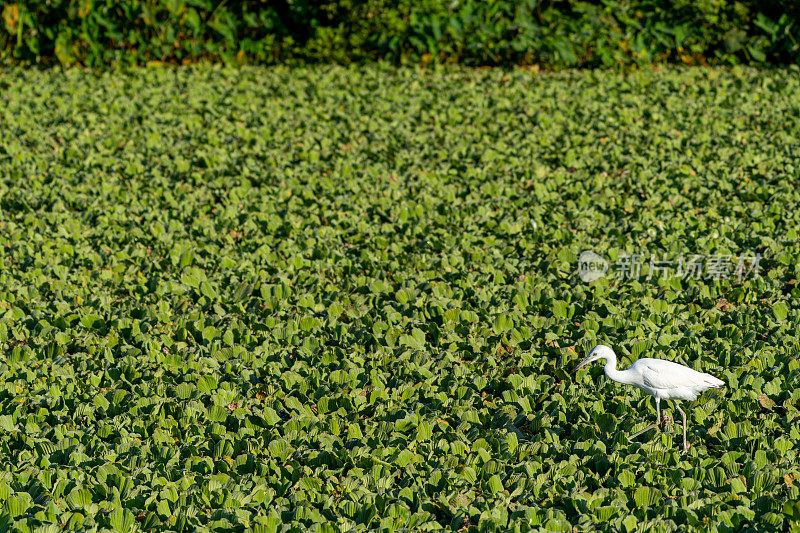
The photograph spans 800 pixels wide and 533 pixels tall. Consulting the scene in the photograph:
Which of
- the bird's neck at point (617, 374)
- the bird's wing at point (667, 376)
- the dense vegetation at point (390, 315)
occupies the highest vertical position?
the bird's wing at point (667, 376)

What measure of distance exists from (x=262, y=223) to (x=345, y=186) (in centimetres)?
83

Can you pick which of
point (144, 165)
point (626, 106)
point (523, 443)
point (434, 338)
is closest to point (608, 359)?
point (523, 443)

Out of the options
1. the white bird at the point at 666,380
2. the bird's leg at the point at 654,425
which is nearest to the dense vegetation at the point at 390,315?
the bird's leg at the point at 654,425

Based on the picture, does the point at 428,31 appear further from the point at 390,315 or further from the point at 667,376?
the point at 667,376

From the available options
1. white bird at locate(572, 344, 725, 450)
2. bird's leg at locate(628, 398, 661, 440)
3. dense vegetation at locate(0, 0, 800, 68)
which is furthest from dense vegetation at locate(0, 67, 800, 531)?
dense vegetation at locate(0, 0, 800, 68)

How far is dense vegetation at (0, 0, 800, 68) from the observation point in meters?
8.76

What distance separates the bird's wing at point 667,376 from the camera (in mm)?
2918

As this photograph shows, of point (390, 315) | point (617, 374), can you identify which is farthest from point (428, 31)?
point (617, 374)

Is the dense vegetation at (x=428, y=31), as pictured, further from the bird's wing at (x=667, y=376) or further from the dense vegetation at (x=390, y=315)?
the bird's wing at (x=667, y=376)

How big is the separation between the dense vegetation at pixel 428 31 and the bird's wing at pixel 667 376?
6.36m

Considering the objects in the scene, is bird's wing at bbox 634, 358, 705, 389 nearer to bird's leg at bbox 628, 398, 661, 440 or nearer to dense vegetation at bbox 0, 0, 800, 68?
bird's leg at bbox 628, 398, 661, 440

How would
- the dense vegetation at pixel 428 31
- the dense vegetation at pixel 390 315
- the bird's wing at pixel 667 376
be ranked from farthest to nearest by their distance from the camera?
1. the dense vegetation at pixel 428 31
2. the bird's wing at pixel 667 376
3. the dense vegetation at pixel 390 315

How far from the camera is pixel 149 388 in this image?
345 centimetres

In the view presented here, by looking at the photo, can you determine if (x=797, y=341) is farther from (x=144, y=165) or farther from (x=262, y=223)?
(x=144, y=165)
